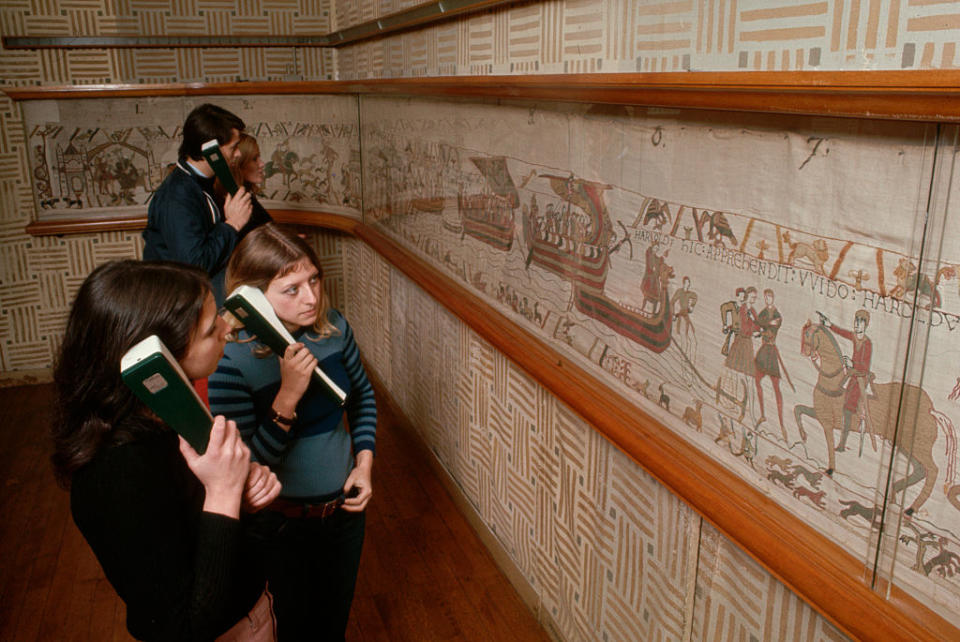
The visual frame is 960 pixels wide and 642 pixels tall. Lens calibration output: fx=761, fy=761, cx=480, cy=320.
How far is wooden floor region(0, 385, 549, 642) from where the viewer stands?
8.36 ft

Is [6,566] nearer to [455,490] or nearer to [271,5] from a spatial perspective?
[455,490]

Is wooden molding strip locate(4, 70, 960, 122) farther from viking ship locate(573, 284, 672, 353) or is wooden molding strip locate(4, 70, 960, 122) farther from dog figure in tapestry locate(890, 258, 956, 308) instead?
viking ship locate(573, 284, 672, 353)

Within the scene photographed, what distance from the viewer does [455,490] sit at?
3252 millimetres

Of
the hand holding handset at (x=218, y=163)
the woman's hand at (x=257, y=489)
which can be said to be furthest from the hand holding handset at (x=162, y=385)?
the hand holding handset at (x=218, y=163)

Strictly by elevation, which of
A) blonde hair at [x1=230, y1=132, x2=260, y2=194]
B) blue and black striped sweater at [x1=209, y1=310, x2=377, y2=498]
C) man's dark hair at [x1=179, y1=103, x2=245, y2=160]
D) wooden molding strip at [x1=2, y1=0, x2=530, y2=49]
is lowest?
blue and black striped sweater at [x1=209, y1=310, x2=377, y2=498]

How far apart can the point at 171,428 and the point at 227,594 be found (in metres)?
0.30

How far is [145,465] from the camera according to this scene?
1.25 m

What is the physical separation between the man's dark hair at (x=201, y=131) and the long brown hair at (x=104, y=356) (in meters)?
1.82

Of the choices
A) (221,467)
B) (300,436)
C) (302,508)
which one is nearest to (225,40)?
(300,436)

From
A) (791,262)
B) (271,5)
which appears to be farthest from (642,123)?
(271,5)

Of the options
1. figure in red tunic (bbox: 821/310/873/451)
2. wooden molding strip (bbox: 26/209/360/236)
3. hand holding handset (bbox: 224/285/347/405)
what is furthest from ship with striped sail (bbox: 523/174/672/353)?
wooden molding strip (bbox: 26/209/360/236)

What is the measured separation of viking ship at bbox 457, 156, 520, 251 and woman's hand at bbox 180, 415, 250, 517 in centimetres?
126

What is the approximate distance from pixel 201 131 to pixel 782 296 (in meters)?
2.44

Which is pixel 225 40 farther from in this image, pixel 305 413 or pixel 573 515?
pixel 573 515
